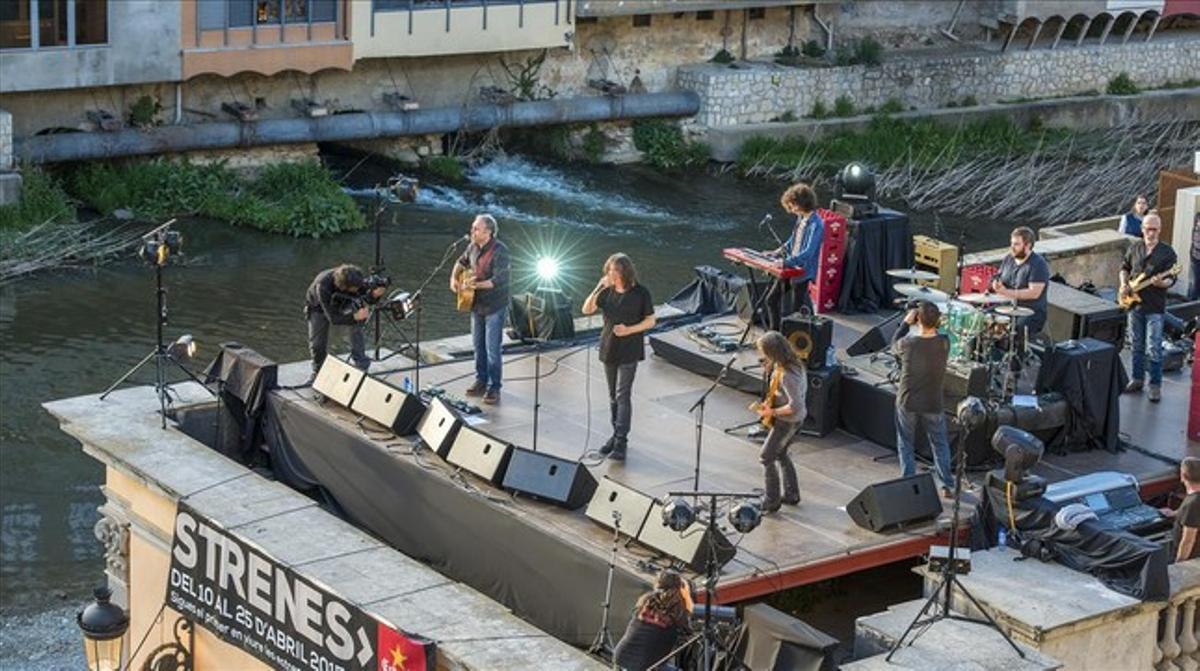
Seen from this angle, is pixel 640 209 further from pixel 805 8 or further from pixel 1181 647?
pixel 1181 647

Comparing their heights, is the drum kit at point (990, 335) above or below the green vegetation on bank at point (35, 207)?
above

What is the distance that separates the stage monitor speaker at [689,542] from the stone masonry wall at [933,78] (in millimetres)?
28338

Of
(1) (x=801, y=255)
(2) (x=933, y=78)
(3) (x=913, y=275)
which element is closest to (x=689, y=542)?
(3) (x=913, y=275)

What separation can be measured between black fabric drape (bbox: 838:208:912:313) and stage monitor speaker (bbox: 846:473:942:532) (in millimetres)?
4956

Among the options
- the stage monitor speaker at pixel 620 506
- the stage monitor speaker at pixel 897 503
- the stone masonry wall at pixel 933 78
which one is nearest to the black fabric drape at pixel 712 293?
the stage monitor speaker at pixel 897 503

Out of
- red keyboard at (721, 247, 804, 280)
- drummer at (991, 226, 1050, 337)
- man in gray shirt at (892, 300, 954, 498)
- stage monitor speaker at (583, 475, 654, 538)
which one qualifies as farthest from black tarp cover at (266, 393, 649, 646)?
drummer at (991, 226, 1050, 337)

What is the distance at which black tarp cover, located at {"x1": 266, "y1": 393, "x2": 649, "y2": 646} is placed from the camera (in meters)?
15.9

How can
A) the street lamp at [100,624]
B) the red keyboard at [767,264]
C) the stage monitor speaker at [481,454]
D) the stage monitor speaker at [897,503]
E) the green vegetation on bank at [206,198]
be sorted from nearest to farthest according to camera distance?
the street lamp at [100,624] → the stage monitor speaker at [897,503] → the stage monitor speaker at [481,454] → the red keyboard at [767,264] → the green vegetation on bank at [206,198]

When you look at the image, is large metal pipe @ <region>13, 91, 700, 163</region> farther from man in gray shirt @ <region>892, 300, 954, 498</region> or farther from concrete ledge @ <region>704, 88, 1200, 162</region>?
man in gray shirt @ <region>892, 300, 954, 498</region>

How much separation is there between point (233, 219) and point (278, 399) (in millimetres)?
19058

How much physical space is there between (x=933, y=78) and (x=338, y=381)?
28781 mm

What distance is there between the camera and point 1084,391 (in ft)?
59.7

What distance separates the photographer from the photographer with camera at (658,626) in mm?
14500

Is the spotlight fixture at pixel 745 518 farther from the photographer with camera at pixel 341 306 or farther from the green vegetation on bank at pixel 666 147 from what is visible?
the green vegetation on bank at pixel 666 147
